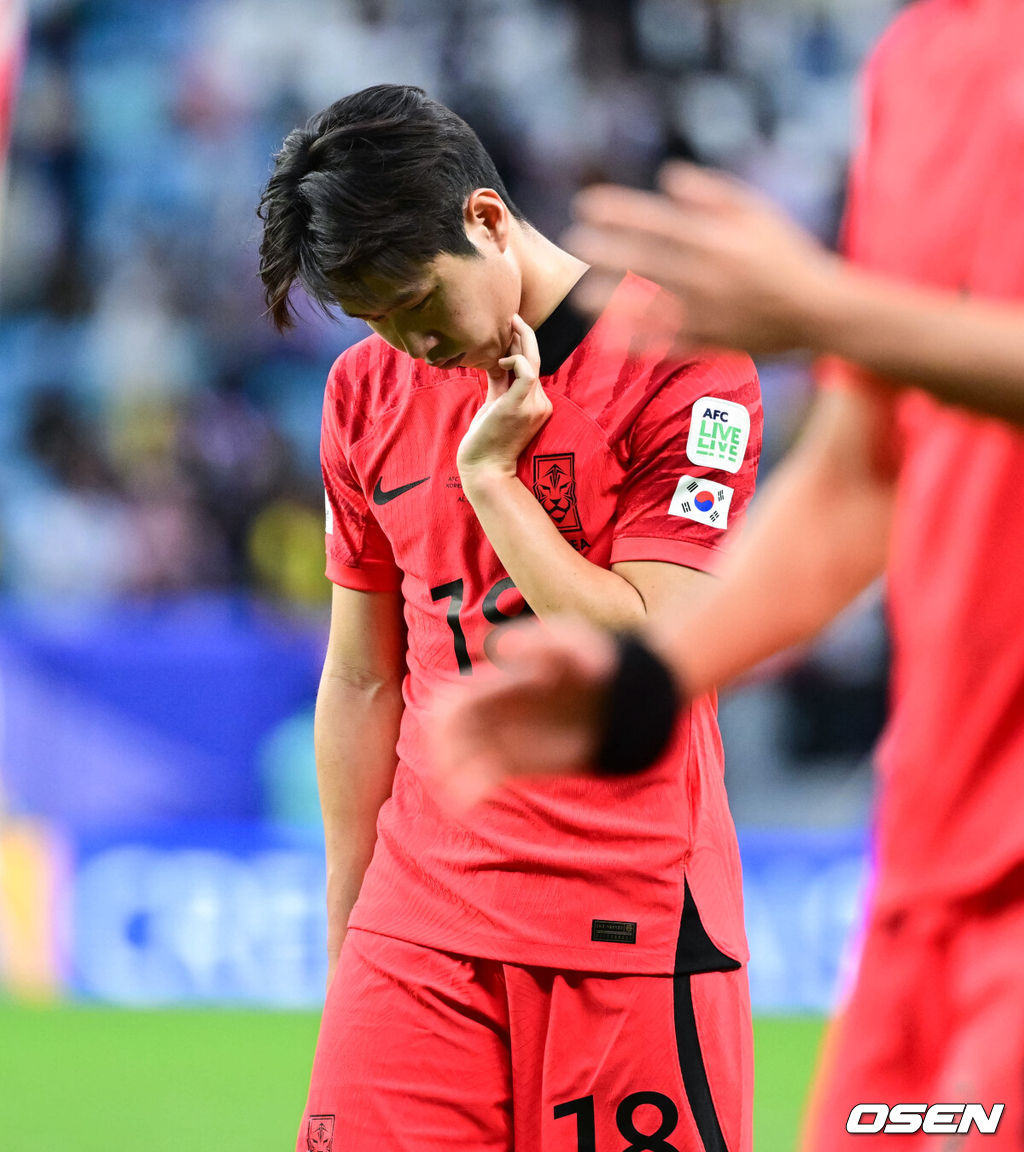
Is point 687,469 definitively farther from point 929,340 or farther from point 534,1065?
point 929,340

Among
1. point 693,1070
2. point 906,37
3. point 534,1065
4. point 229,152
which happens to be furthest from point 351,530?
point 229,152

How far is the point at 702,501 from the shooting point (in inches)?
105

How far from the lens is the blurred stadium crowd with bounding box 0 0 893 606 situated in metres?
10.3

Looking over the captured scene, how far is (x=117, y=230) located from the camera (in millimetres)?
11227

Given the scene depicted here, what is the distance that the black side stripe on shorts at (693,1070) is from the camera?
8.36 feet

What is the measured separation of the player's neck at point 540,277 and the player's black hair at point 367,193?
135 millimetres

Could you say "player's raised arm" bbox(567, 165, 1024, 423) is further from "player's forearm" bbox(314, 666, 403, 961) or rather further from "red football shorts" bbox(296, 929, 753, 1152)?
"player's forearm" bbox(314, 666, 403, 961)

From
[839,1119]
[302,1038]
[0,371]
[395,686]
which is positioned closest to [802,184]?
[0,371]

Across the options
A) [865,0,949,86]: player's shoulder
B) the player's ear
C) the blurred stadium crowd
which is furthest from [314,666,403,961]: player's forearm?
the blurred stadium crowd

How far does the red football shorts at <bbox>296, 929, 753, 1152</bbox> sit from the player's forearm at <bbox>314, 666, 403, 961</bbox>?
0.37m

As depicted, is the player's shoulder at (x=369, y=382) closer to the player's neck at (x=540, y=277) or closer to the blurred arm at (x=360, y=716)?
the player's neck at (x=540, y=277)

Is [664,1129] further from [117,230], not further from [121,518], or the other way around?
[117,230]

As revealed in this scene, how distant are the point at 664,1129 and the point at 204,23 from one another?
10.4 m

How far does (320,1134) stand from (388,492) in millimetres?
979
